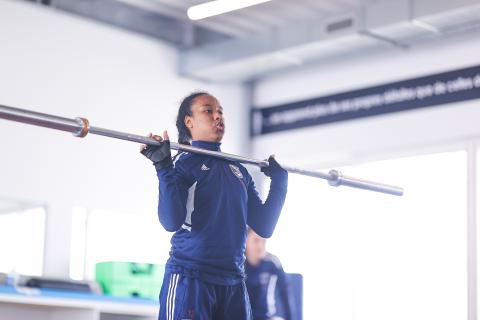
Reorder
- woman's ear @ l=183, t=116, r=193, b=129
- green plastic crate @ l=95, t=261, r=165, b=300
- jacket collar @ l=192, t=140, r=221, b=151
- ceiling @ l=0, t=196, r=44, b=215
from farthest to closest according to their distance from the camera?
green plastic crate @ l=95, t=261, r=165, b=300 < ceiling @ l=0, t=196, r=44, b=215 < woman's ear @ l=183, t=116, r=193, b=129 < jacket collar @ l=192, t=140, r=221, b=151

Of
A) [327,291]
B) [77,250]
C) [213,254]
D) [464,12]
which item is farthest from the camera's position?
[327,291]

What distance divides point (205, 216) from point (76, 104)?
4129mm

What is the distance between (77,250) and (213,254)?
3.96 m

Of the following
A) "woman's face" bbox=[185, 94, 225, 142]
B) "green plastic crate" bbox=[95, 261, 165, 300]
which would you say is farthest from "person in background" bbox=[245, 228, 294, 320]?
"woman's face" bbox=[185, 94, 225, 142]

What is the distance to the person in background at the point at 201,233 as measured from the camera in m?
3.34

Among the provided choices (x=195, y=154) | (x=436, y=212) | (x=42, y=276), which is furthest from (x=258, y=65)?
(x=195, y=154)

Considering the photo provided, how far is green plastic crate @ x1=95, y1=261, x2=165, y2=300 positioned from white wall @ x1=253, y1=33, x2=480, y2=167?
1863mm

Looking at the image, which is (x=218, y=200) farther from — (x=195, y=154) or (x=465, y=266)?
(x=465, y=266)

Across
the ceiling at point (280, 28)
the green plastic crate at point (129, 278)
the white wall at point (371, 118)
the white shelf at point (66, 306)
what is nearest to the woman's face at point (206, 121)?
the white shelf at point (66, 306)

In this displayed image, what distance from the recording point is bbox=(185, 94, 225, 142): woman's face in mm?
3713

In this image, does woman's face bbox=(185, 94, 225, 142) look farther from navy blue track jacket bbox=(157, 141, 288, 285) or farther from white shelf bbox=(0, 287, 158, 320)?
white shelf bbox=(0, 287, 158, 320)

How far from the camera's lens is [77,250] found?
282 inches

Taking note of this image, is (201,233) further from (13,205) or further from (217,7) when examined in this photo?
(13,205)

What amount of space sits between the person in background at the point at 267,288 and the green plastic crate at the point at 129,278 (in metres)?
1.07
